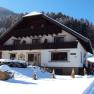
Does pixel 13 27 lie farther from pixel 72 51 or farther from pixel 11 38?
pixel 72 51

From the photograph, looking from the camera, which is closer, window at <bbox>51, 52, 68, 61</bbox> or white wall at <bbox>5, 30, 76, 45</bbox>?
window at <bbox>51, 52, 68, 61</bbox>

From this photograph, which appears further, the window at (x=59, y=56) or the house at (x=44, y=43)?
the window at (x=59, y=56)

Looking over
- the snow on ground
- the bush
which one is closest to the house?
the snow on ground

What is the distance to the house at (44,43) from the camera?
33719mm

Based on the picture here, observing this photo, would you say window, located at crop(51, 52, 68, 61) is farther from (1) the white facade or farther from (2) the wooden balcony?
(2) the wooden balcony

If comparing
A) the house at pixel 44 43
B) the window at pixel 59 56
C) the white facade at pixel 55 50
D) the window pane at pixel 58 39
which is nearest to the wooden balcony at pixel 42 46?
the house at pixel 44 43

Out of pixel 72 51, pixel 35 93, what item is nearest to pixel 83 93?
pixel 35 93

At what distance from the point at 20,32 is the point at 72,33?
772 cm

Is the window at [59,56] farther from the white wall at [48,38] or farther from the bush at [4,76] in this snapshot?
the bush at [4,76]

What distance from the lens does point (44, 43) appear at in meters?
35.2

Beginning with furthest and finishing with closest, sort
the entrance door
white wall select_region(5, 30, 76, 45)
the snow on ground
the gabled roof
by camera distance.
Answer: the entrance door → white wall select_region(5, 30, 76, 45) → the gabled roof → the snow on ground

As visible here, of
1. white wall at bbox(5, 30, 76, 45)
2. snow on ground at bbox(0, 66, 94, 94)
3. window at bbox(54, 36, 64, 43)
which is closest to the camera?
snow on ground at bbox(0, 66, 94, 94)

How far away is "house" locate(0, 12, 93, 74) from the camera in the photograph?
33719mm

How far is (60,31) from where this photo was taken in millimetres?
34656
